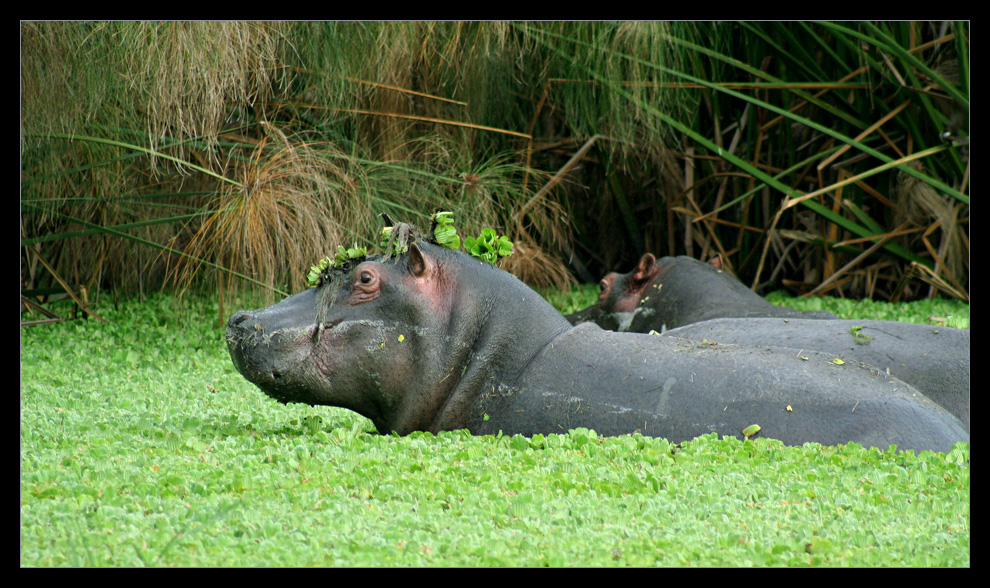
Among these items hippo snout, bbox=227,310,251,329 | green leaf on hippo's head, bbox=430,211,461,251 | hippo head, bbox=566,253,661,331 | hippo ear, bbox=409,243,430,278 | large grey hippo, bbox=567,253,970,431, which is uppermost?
green leaf on hippo's head, bbox=430,211,461,251

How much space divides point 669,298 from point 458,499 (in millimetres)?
3586

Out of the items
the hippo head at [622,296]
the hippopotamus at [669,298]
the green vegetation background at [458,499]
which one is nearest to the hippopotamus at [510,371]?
the green vegetation background at [458,499]

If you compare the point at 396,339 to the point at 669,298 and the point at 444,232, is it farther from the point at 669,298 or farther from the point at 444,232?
the point at 669,298

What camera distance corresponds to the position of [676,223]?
9328 mm

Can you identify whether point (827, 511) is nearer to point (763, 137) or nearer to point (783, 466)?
point (783, 466)

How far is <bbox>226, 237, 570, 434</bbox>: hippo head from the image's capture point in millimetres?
3223

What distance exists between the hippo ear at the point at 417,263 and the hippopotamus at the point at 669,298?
8.25ft

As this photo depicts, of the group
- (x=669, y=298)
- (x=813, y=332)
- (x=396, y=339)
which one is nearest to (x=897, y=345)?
(x=813, y=332)

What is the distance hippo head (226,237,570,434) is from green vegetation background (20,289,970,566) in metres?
0.14

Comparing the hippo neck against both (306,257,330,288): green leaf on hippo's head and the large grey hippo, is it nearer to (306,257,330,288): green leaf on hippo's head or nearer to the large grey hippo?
(306,257,330,288): green leaf on hippo's head

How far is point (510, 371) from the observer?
131 inches

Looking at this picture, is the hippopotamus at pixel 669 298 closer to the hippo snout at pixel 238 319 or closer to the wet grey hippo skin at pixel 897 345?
the wet grey hippo skin at pixel 897 345

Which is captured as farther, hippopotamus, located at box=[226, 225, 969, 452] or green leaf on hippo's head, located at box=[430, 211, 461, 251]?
green leaf on hippo's head, located at box=[430, 211, 461, 251]

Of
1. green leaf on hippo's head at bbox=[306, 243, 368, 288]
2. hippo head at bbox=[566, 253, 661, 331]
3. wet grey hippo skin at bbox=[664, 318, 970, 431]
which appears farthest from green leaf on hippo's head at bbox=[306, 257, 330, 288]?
hippo head at bbox=[566, 253, 661, 331]
